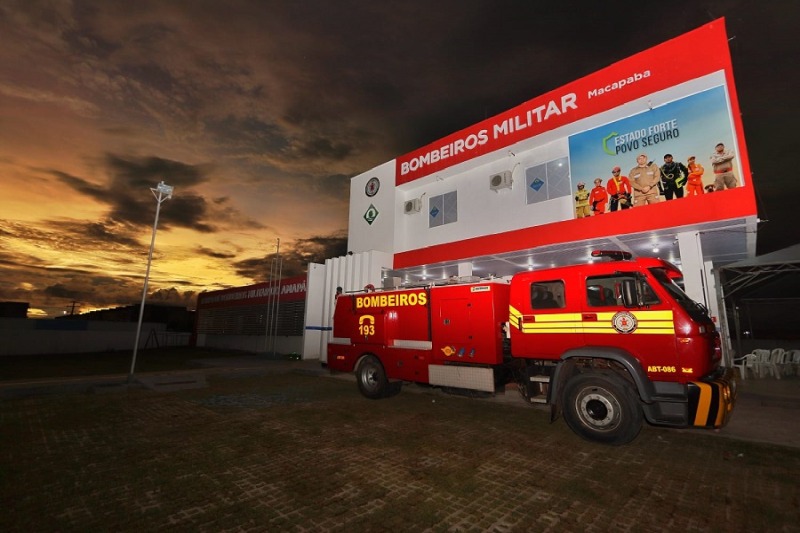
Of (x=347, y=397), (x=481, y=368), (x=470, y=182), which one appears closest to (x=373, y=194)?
(x=470, y=182)

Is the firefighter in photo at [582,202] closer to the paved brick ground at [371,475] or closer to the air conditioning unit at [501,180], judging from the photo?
the air conditioning unit at [501,180]

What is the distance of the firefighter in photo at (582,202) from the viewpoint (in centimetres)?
1172

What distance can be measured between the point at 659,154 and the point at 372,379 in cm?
1085

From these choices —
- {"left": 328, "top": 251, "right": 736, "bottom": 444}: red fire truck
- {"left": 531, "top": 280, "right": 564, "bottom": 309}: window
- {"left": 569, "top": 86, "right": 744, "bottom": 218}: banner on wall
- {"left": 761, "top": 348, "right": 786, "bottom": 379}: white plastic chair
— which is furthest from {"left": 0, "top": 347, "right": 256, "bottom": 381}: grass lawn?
{"left": 761, "top": 348, "right": 786, "bottom": 379}: white plastic chair

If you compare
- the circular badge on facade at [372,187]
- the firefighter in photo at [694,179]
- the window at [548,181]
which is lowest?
the firefighter in photo at [694,179]

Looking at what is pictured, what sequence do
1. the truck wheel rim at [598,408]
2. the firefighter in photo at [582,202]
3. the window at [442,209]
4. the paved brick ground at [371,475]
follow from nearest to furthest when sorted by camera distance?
Answer: the paved brick ground at [371,475], the truck wheel rim at [598,408], the firefighter in photo at [582,202], the window at [442,209]

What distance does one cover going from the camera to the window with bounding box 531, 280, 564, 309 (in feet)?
21.6

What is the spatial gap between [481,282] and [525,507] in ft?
15.3

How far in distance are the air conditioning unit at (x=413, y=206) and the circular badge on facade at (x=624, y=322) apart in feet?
39.4

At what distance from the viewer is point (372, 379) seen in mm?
9641

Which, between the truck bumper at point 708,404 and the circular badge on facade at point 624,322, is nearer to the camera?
the truck bumper at point 708,404

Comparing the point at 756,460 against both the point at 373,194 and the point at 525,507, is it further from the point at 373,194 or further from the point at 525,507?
the point at 373,194

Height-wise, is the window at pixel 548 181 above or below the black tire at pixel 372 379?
above

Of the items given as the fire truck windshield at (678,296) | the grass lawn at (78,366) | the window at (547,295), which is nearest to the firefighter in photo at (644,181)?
the fire truck windshield at (678,296)
